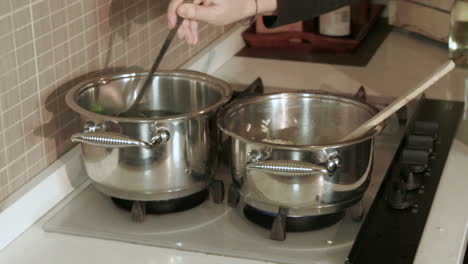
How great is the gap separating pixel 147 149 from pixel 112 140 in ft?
0.19

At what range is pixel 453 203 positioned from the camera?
1105 millimetres

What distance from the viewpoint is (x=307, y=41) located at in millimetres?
1899

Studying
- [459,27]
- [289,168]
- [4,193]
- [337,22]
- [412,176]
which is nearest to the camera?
[289,168]

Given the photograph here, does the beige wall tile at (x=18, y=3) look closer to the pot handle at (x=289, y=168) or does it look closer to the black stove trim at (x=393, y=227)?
the pot handle at (x=289, y=168)

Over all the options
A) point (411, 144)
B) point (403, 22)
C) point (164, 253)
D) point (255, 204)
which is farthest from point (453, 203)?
point (403, 22)

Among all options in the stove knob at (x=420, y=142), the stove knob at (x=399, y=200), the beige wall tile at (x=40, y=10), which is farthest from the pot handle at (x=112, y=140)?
the stove knob at (x=420, y=142)

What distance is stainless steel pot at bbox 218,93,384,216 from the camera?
3.15ft

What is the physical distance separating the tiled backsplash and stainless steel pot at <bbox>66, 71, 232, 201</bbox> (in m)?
0.05

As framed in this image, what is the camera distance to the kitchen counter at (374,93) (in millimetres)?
985

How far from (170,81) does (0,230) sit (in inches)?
14.9

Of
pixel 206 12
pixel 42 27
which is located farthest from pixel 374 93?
pixel 42 27

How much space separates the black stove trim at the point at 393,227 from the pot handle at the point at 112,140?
0.30 metres

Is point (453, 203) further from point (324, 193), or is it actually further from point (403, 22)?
point (403, 22)

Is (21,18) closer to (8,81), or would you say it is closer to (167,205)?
(8,81)
